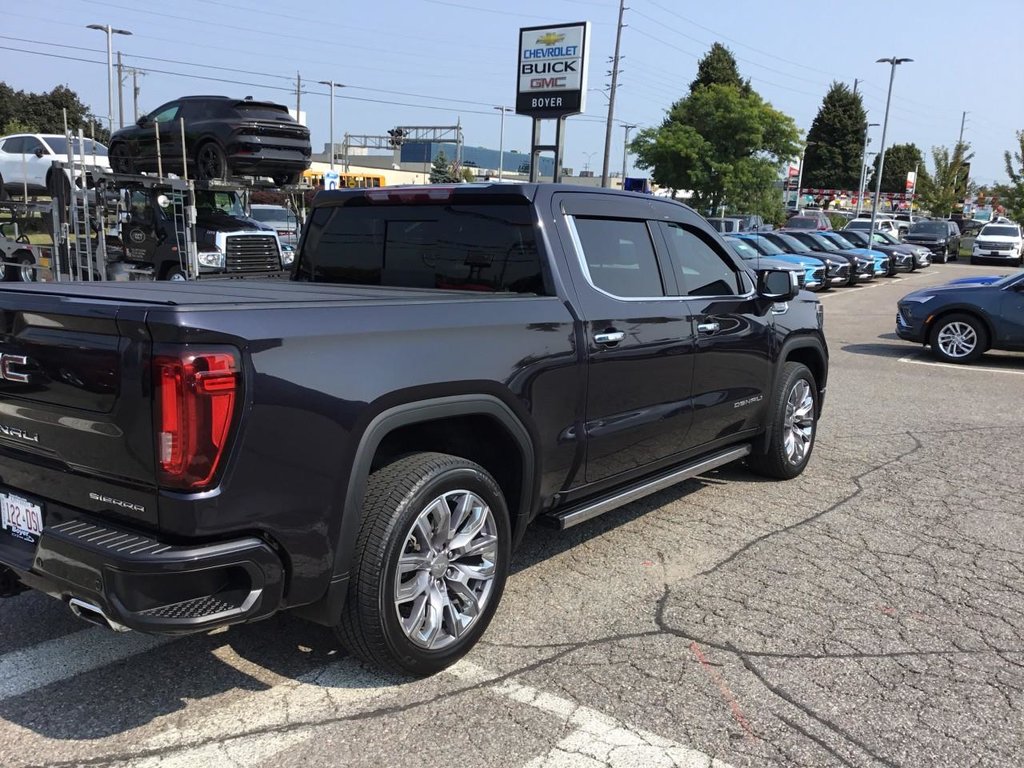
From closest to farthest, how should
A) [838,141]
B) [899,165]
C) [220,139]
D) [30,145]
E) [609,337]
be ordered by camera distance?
[609,337], [220,139], [30,145], [838,141], [899,165]

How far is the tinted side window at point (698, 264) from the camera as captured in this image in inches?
189

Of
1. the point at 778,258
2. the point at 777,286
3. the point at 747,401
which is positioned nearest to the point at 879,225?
the point at 778,258

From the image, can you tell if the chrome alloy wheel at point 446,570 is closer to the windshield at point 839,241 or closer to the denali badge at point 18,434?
the denali badge at point 18,434

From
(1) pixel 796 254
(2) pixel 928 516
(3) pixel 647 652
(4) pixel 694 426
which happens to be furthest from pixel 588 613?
(1) pixel 796 254

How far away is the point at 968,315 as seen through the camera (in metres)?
11.9

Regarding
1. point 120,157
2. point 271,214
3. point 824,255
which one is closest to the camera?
point 120,157

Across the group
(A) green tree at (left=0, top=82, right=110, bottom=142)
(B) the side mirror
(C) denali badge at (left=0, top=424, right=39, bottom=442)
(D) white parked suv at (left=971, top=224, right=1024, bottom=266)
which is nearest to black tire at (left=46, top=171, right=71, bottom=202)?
(B) the side mirror

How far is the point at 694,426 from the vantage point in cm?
481

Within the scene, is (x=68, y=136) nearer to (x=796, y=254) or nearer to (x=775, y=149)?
(x=796, y=254)

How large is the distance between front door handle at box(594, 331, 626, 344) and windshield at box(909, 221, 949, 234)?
132 feet

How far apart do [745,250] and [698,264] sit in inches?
609

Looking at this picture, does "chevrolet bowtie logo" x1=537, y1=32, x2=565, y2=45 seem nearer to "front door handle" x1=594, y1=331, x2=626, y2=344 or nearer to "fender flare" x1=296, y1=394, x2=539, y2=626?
"front door handle" x1=594, y1=331, x2=626, y2=344

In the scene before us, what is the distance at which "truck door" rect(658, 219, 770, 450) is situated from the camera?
4.79 meters

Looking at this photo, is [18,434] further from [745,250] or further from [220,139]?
[745,250]
